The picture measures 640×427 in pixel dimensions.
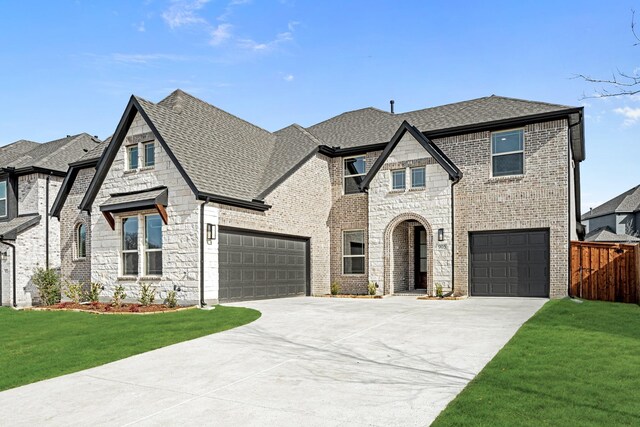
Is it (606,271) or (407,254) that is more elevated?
(407,254)

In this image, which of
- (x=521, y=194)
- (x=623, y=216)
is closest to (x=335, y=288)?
(x=521, y=194)

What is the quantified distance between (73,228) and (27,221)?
85.3 inches

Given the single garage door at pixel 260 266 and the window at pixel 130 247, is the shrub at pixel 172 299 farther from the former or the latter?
the window at pixel 130 247

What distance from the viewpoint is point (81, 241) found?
22141mm

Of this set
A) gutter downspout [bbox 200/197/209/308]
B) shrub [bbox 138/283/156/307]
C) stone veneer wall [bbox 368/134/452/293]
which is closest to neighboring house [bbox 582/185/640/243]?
stone veneer wall [bbox 368/134/452/293]

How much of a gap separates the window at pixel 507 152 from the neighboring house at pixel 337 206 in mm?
38

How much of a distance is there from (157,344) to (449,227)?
1230 centimetres

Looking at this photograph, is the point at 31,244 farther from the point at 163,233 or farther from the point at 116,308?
the point at 163,233

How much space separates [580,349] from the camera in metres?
7.98

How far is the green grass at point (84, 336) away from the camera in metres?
8.48

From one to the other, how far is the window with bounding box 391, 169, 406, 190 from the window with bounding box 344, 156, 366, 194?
1914mm

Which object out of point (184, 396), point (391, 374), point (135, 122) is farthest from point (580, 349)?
point (135, 122)

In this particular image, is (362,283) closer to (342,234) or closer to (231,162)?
(342,234)

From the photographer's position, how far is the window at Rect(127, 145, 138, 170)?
18219 mm
